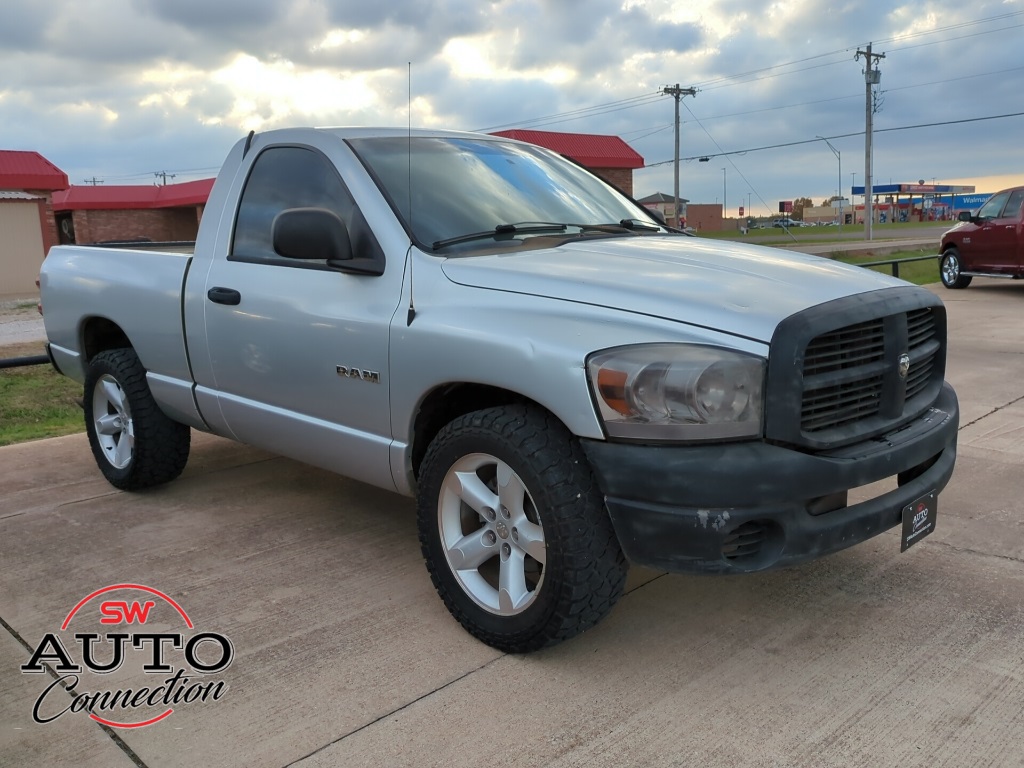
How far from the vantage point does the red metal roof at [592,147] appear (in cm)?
3141

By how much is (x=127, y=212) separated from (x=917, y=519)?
119ft

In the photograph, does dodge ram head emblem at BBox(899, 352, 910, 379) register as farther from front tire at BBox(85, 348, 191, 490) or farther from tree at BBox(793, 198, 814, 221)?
tree at BBox(793, 198, 814, 221)

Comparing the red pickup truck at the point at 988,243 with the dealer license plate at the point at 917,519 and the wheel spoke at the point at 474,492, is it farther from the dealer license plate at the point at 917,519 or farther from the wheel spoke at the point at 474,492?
the wheel spoke at the point at 474,492

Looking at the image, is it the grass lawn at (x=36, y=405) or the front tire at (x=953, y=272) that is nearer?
the grass lawn at (x=36, y=405)

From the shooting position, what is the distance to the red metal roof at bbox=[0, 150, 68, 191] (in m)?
24.5

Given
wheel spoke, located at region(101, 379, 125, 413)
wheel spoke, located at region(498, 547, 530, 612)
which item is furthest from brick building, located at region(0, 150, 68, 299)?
wheel spoke, located at region(498, 547, 530, 612)

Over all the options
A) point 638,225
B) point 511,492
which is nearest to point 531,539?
point 511,492

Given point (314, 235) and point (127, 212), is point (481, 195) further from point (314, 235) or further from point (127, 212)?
point (127, 212)

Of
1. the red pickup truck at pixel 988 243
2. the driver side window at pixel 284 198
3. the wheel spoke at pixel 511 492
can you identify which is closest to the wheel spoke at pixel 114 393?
the driver side window at pixel 284 198

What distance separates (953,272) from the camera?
55.8ft

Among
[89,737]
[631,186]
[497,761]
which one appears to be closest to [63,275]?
[89,737]

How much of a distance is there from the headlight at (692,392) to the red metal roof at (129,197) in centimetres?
3198

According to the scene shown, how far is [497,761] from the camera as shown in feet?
8.76

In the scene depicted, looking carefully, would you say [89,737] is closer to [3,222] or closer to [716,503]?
[716,503]
